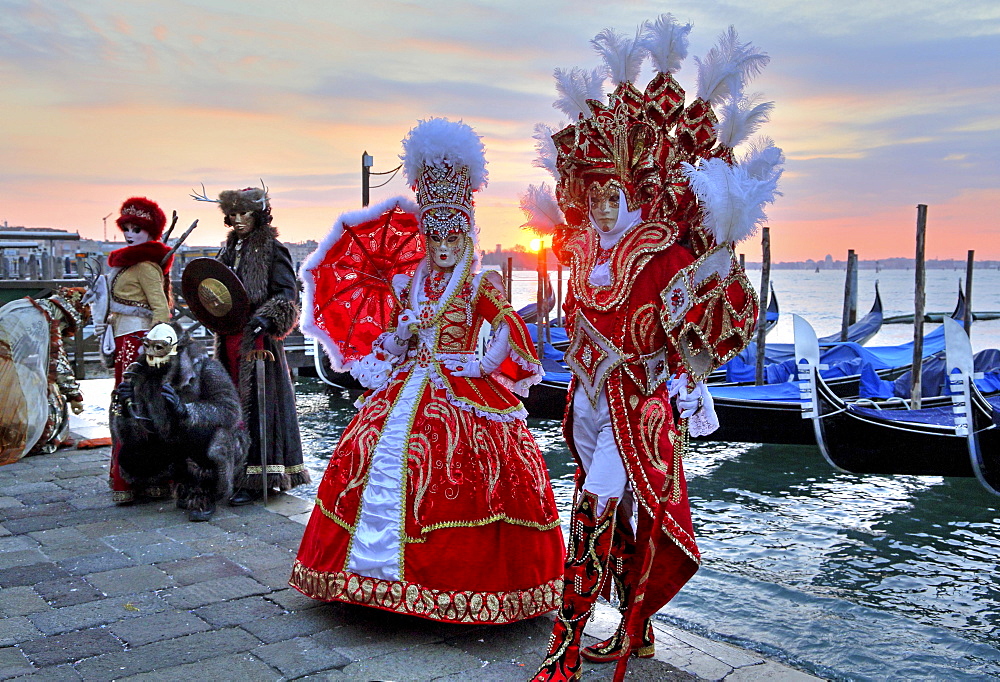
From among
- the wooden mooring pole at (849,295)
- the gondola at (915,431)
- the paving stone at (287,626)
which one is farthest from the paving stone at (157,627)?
the wooden mooring pole at (849,295)

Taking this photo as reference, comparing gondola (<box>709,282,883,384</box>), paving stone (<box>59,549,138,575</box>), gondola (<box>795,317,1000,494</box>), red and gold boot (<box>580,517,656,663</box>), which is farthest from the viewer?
gondola (<box>709,282,883,384</box>)

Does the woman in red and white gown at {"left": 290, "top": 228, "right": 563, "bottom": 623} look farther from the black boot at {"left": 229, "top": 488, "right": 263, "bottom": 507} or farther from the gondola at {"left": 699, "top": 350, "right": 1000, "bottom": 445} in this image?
the gondola at {"left": 699, "top": 350, "right": 1000, "bottom": 445}

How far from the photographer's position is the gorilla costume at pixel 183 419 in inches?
183

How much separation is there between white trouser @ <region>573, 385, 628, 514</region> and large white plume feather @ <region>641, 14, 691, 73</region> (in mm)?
1147

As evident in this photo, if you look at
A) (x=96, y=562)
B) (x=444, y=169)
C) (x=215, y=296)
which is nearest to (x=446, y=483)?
(x=444, y=169)

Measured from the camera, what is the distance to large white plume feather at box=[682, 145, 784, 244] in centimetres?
259

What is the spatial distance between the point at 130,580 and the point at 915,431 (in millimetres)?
6519

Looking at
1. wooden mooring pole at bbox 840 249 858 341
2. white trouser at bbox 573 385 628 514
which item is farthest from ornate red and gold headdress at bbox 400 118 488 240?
wooden mooring pole at bbox 840 249 858 341

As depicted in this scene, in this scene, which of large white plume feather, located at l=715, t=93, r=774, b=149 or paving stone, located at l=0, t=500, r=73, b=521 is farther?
paving stone, located at l=0, t=500, r=73, b=521

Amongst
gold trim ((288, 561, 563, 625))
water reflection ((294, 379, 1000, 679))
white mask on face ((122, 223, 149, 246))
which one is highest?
white mask on face ((122, 223, 149, 246))

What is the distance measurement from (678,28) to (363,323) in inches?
71.8

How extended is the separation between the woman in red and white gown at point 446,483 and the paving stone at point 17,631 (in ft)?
3.06

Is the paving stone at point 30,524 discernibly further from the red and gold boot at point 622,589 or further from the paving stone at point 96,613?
the red and gold boot at point 622,589

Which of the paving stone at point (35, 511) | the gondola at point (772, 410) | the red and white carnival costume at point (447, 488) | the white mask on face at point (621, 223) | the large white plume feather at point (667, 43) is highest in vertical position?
the large white plume feather at point (667, 43)
